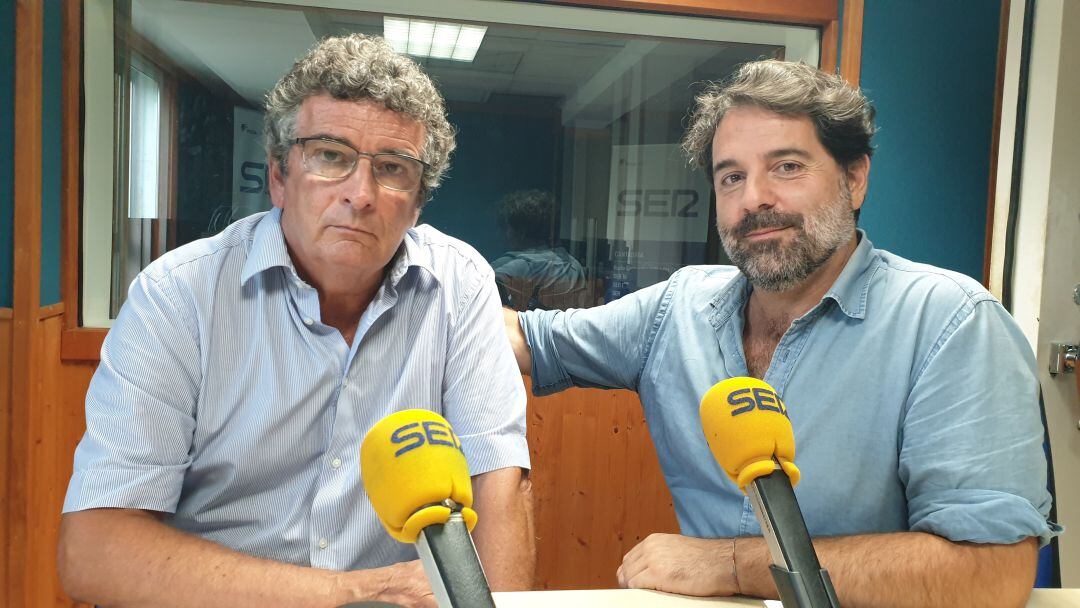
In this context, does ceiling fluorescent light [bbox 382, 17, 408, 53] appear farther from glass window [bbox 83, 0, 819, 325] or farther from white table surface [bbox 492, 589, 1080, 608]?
white table surface [bbox 492, 589, 1080, 608]

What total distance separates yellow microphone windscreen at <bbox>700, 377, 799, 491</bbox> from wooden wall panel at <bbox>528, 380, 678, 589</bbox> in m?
2.00

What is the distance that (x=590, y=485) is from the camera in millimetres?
2768

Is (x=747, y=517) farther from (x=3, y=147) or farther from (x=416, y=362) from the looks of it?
(x=3, y=147)

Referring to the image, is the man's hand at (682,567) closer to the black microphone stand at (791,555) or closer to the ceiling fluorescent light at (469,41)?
the black microphone stand at (791,555)

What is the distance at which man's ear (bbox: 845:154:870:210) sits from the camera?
1.46m

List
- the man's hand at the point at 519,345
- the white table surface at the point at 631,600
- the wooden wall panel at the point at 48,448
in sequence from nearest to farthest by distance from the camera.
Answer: the white table surface at the point at 631,600
the man's hand at the point at 519,345
the wooden wall panel at the point at 48,448

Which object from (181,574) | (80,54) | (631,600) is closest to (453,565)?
(631,600)

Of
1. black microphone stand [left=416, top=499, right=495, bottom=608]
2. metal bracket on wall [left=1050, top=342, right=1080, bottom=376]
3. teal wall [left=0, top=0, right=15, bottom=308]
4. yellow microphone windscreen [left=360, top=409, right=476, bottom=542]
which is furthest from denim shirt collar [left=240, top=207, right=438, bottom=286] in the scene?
metal bracket on wall [left=1050, top=342, right=1080, bottom=376]

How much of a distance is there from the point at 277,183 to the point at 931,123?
2.14 m

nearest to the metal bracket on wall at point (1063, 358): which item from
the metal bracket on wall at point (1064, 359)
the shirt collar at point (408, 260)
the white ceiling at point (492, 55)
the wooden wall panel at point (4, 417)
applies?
the metal bracket on wall at point (1064, 359)

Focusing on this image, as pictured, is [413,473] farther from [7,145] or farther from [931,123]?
[931,123]

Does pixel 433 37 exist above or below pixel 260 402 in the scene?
above

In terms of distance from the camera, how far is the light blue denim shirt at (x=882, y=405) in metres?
1.12

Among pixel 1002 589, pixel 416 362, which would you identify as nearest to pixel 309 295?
pixel 416 362
